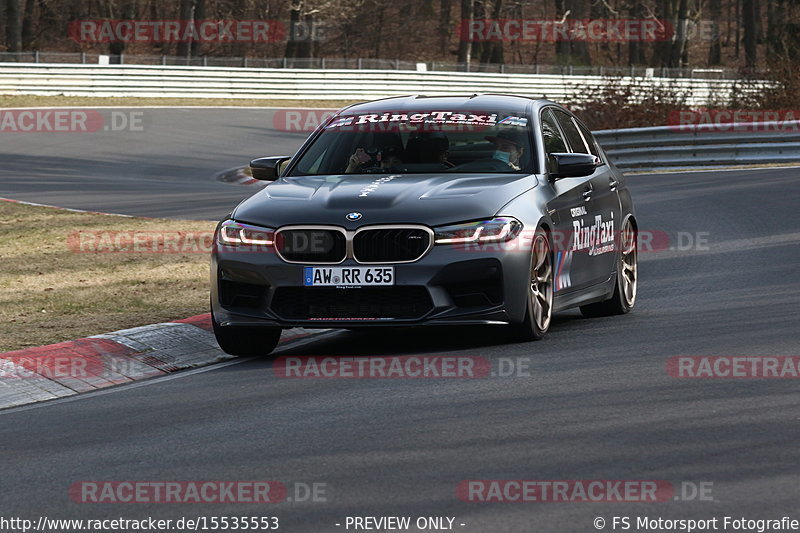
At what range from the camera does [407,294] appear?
895cm

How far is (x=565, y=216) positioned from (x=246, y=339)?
7.67 ft

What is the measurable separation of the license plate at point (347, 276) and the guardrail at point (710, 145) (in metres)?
18.3

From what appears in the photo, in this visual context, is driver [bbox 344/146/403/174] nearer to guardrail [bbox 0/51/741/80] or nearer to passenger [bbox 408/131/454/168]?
passenger [bbox 408/131/454/168]

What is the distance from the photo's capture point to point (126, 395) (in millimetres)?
8438

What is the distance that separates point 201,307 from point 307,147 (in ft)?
6.23

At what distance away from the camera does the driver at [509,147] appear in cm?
1010

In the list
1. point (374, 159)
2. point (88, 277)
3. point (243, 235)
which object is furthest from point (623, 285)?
point (88, 277)

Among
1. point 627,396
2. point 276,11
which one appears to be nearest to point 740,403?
point 627,396

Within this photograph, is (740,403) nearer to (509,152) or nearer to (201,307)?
(509,152)

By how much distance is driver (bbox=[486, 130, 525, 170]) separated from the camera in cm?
1010
